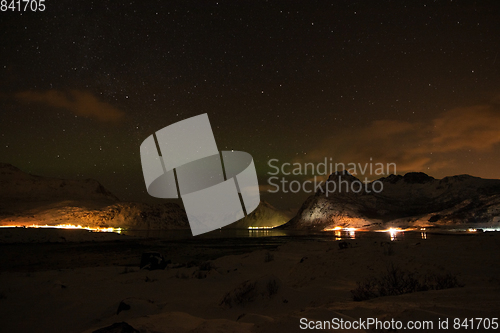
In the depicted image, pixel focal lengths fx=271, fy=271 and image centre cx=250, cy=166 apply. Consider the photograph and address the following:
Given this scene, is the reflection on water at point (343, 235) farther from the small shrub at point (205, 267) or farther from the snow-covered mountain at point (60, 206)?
the snow-covered mountain at point (60, 206)

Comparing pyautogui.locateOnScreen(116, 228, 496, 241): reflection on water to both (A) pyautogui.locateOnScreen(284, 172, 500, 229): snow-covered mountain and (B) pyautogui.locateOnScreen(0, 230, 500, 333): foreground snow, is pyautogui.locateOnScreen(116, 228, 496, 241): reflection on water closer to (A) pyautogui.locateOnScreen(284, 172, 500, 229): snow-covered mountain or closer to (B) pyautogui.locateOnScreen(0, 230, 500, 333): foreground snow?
(B) pyautogui.locateOnScreen(0, 230, 500, 333): foreground snow

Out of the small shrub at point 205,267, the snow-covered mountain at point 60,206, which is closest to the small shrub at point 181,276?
the small shrub at point 205,267

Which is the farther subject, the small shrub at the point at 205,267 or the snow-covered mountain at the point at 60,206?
the snow-covered mountain at the point at 60,206

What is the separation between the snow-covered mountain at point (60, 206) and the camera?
117125 millimetres

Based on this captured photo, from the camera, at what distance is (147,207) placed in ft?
643

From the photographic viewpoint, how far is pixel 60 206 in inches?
5315

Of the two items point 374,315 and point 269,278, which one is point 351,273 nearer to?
point 269,278

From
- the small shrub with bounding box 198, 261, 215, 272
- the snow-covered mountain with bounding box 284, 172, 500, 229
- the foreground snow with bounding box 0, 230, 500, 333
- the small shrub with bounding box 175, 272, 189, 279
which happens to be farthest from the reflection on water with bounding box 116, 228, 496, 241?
the snow-covered mountain with bounding box 284, 172, 500, 229

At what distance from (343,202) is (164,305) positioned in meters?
204

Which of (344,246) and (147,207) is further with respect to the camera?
(147,207)

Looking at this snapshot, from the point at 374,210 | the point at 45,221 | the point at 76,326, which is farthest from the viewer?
the point at 374,210

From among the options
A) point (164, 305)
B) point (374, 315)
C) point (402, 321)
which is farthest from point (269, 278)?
point (402, 321)

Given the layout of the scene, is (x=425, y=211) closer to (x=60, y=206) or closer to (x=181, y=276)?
(x=181, y=276)

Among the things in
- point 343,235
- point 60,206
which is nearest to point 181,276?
point 343,235
